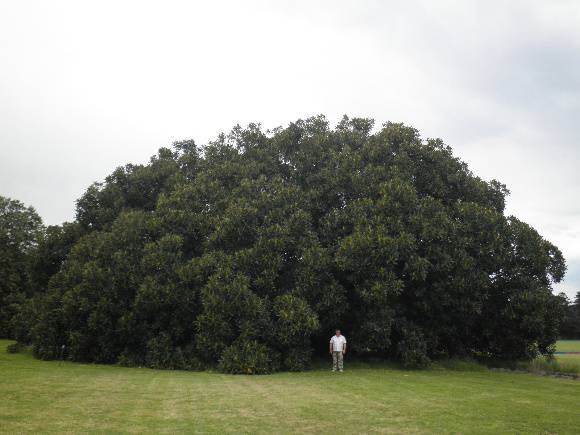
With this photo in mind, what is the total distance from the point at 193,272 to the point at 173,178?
327 inches

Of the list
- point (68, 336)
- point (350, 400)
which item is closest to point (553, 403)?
point (350, 400)

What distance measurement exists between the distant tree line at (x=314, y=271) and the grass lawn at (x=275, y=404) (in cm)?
355

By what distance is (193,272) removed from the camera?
22859mm

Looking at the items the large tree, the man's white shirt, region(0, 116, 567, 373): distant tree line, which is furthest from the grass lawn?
the large tree

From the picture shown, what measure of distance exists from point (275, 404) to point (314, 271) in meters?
10.4

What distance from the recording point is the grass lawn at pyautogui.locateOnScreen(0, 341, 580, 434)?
9.92 meters

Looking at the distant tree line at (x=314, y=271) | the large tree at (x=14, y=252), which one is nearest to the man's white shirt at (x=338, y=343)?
the distant tree line at (x=314, y=271)

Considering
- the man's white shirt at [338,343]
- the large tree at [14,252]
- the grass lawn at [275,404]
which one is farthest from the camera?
the large tree at [14,252]

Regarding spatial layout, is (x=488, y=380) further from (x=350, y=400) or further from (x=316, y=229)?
(x=316, y=229)

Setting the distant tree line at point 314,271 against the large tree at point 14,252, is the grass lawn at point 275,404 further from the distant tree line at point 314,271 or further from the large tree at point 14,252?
the large tree at point 14,252

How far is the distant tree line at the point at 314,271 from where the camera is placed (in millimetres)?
22203

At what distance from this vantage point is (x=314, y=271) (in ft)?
74.4

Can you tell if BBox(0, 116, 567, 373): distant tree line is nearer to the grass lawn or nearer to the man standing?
the man standing

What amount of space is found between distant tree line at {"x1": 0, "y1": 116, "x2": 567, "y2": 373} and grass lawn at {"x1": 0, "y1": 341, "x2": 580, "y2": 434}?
3546 millimetres
